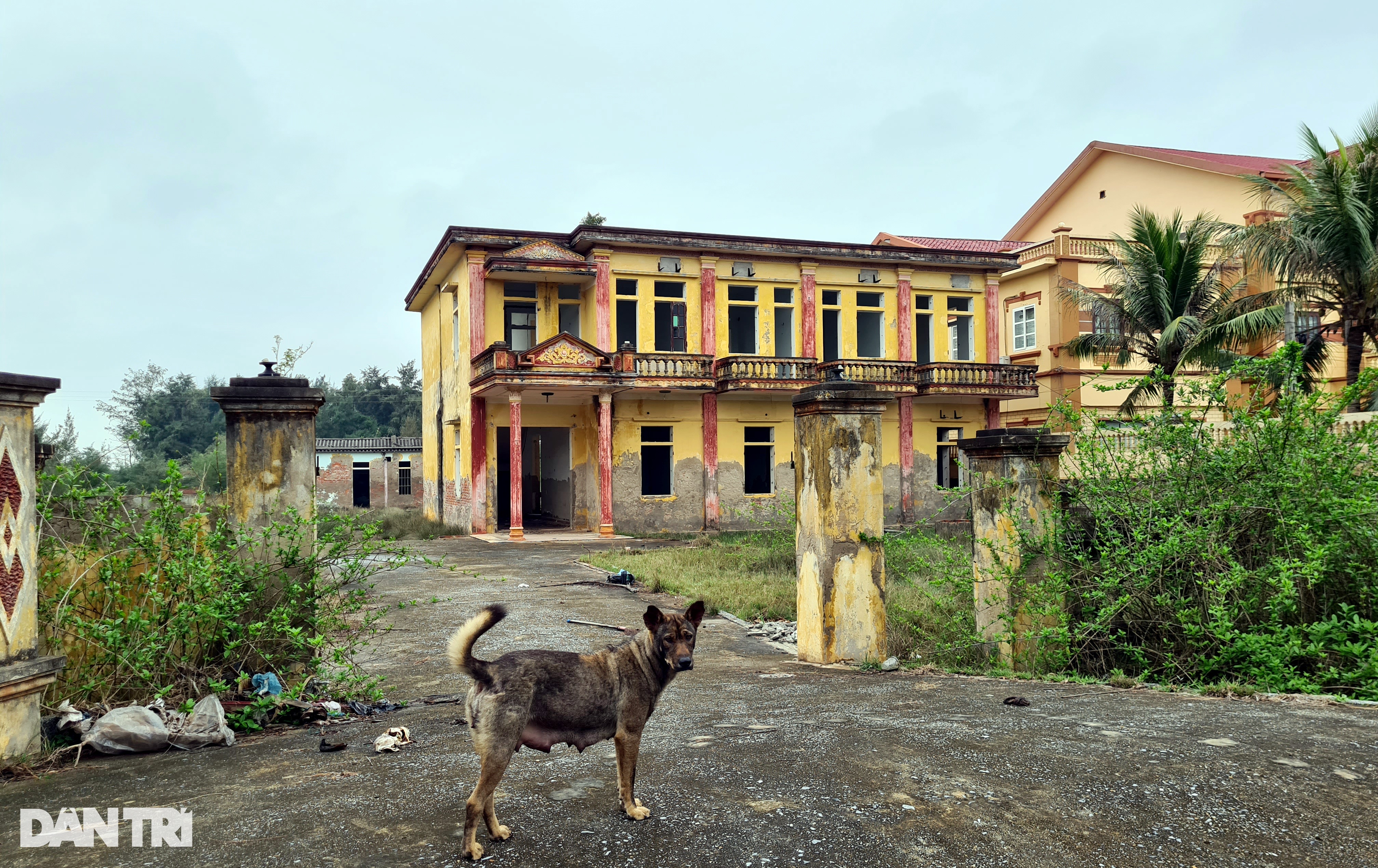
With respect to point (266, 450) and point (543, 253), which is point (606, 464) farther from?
point (266, 450)

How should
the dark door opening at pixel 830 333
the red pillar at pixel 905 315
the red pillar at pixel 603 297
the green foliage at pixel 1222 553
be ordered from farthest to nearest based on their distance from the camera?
the red pillar at pixel 905 315 → the dark door opening at pixel 830 333 → the red pillar at pixel 603 297 → the green foliage at pixel 1222 553

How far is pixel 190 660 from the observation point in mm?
5105

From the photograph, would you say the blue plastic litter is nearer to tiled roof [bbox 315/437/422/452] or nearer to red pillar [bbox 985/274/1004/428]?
red pillar [bbox 985/274/1004/428]

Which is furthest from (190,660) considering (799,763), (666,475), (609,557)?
(666,475)

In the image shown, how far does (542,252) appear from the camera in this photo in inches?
783

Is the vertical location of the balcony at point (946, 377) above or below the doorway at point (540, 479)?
above

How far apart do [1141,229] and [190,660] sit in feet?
63.1

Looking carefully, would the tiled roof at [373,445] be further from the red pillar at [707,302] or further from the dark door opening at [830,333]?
the dark door opening at [830,333]

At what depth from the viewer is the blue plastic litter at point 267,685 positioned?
5.15 meters

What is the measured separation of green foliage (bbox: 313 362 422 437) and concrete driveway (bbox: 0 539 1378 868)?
44.0m

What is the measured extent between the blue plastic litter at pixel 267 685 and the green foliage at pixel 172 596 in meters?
0.12

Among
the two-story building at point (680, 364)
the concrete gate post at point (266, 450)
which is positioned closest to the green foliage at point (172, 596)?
the concrete gate post at point (266, 450)

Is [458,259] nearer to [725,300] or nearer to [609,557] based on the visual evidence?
[725,300]
